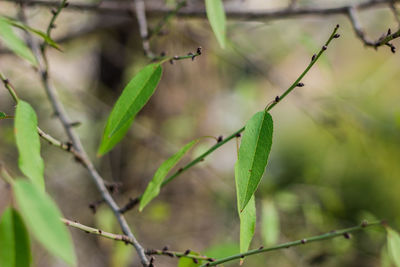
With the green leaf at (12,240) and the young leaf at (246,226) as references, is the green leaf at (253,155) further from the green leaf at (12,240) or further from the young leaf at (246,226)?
the green leaf at (12,240)

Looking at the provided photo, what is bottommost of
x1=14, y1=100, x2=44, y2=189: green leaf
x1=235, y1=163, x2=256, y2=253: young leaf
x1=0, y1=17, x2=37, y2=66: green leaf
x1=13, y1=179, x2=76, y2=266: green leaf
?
x1=13, y1=179, x2=76, y2=266: green leaf

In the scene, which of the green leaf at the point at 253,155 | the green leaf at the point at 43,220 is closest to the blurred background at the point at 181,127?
the green leaf at the point at 253,155

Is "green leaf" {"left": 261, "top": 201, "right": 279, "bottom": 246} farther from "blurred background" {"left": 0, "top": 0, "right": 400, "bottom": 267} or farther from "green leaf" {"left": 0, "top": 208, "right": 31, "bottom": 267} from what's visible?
"green leaf" {"left": 0, "top": 208, "right": 31, "bottom": 267}

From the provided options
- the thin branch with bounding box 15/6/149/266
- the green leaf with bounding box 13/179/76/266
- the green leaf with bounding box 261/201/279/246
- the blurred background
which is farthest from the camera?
the blurred background

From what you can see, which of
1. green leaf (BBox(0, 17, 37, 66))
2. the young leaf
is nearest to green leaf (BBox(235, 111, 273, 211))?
the young leaf

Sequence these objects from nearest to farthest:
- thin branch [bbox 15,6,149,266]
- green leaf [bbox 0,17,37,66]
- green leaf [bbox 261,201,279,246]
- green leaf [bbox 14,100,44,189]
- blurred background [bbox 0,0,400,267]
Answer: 1. green leaf [bbox 14,100,44,189]
2. green leaf [bbox 0,17,37,66]
3. thin branch [bbox 15,6,149,266]
4. green leaf [bbox 261,201,279,246]
5. blurred background [bbox 0,0,400,267]

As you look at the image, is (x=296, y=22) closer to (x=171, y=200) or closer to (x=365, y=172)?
(x=171, y=200)

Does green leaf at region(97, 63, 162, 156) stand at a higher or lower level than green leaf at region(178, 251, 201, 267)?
higher

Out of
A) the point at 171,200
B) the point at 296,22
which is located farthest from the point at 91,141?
the point at 296,22
